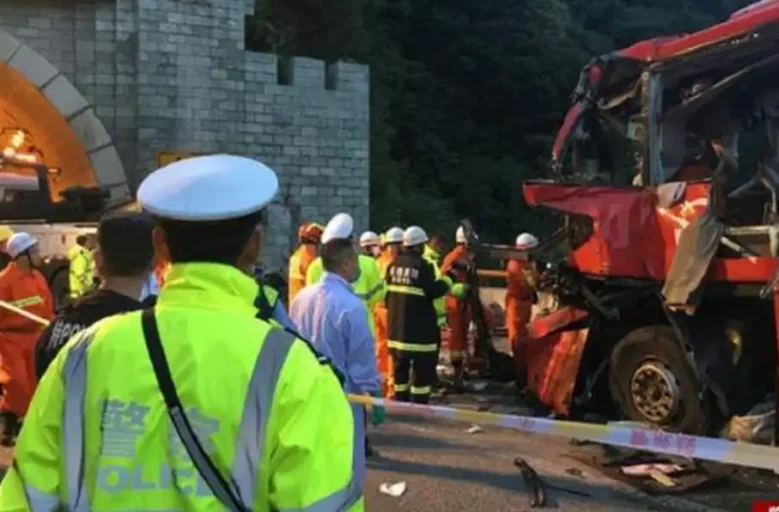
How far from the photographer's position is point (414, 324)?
344 inches

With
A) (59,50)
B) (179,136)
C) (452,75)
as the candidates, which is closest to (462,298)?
(179,136)

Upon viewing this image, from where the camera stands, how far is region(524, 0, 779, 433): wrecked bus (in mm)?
6895

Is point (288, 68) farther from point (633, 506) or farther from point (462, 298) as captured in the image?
point (633, 506)

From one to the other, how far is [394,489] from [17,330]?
3202mm

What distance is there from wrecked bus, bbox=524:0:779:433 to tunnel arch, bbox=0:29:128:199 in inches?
435

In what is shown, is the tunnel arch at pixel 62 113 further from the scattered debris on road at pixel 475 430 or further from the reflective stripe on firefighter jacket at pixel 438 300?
the scattered debris on road at pixel 475 430

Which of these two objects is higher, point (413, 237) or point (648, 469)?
point (413, 237)

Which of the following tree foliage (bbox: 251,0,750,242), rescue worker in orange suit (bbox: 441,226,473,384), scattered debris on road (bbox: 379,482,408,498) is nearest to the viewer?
scattered debris on road (bbox: 379,482,408,498)

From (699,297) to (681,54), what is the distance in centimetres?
169

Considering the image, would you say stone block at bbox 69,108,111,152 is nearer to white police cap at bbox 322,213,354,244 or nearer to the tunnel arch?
the tunnel arch

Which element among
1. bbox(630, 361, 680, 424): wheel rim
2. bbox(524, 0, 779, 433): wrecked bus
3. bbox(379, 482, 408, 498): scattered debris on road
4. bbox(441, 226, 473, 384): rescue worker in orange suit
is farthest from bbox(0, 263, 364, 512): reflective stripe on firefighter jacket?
bbox(441, 226, 473, 384): rescue worker in orange suit

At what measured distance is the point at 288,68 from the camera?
64.2 ft

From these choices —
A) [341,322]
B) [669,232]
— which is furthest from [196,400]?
[669,232]

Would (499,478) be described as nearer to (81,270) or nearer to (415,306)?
(415,306)
